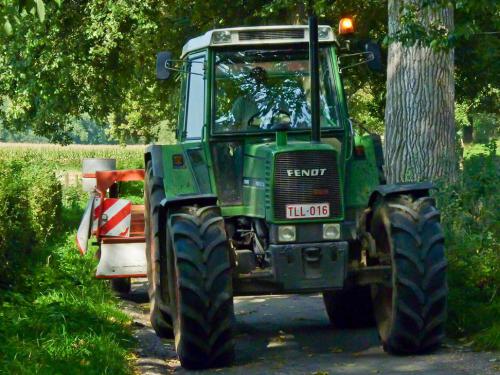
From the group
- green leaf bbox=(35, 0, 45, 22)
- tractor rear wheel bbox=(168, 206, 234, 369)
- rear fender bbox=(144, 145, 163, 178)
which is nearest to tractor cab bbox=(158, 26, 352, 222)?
rear fender bbox=(144, 145, 163, 178)

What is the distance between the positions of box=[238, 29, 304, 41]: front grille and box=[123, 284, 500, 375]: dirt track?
2.67 m

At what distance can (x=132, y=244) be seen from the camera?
13305mm

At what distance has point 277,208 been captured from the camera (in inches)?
366

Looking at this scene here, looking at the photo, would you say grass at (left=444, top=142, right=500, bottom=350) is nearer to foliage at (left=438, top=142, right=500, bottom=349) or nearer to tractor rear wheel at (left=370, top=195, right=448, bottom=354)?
foliage at (left=438, top=142, right=500, bottom=349)

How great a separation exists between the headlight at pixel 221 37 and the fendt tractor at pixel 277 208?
2 cm

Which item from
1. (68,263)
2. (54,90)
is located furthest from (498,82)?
(68,263)

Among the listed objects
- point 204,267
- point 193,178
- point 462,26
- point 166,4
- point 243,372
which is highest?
point 166,4

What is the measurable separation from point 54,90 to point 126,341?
64.9 ft

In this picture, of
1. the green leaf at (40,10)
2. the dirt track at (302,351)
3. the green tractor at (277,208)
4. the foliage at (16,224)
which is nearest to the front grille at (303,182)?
the green tractor at (277,208)

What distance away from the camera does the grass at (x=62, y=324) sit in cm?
823

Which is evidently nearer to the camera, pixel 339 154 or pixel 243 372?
pixel 243 372

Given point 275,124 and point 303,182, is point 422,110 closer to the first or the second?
point 275,124

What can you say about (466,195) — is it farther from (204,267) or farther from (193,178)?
(204,267)

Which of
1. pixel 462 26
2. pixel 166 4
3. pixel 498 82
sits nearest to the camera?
pixel 462 26
